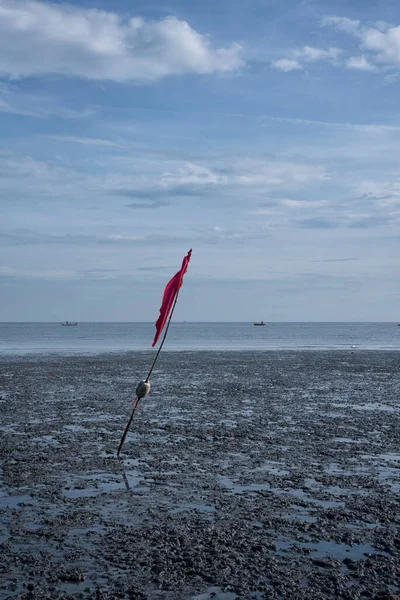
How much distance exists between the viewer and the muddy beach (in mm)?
7727

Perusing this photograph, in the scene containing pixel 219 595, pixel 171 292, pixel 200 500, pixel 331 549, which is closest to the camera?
pixel 219 595

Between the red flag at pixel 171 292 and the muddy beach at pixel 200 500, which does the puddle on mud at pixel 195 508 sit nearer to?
the muddy beach at pixel 200 500

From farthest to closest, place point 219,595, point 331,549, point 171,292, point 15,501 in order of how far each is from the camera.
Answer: point 171,292 → point 15,501 → point 331,549 → point 219,595

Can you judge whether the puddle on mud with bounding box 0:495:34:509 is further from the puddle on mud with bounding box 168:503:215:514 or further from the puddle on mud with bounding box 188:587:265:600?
the puddle on mud with bounding box 188:587:265:600

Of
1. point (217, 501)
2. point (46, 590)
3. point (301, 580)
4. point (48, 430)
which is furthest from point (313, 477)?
point (48, 430)

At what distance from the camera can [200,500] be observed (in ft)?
36.8

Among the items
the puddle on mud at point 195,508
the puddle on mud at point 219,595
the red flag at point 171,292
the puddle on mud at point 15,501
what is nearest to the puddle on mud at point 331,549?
the puddle on mud at point 219,595

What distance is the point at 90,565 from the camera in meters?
8.09

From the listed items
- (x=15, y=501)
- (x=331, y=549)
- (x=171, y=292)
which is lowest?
(x=331, y=549)

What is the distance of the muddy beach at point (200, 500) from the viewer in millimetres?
7727

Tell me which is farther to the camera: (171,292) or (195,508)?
(171,292)

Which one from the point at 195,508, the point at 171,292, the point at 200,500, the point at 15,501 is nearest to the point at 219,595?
the point at 195,508

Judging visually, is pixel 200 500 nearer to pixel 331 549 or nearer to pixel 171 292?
pixel 331 549

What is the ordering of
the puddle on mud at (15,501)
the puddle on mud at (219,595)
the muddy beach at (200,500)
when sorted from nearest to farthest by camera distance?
1. the puddle on mud at (219,595)
2. the muddy beach at (200,500)
3. the puddle on mud at (15,501)
